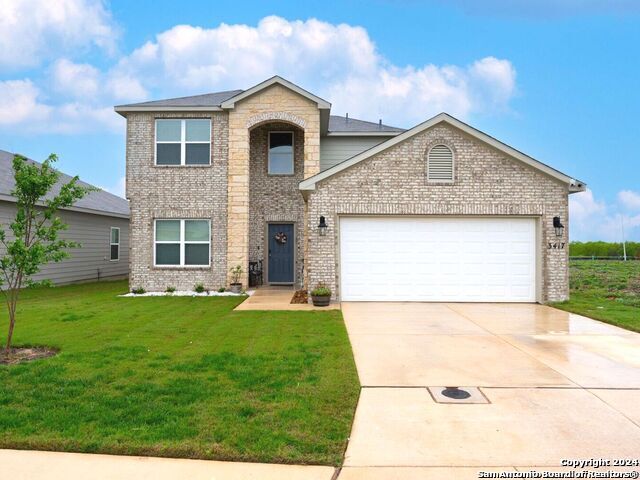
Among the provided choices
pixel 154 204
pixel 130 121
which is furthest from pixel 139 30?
pixel 154 204

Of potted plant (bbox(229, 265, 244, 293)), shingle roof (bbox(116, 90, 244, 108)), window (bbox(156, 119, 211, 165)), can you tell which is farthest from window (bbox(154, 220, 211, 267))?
shingle roof (bbox(116, 90, 244, 108))

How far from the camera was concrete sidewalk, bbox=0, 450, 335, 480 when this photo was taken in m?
3.23

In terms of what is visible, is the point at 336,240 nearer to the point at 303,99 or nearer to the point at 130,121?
the point at 303,99

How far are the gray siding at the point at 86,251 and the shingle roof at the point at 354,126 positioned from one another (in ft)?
38.3

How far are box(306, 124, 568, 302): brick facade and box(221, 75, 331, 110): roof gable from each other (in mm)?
3653

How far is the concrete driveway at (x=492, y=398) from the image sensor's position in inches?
139

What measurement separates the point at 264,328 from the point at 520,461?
5.76 meters

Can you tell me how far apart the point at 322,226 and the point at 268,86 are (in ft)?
18.5

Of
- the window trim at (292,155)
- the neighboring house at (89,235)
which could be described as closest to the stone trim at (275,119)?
the window trim at (292,155)

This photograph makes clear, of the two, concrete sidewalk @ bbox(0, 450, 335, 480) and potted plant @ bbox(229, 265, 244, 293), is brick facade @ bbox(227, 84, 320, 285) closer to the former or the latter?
potted plant @ bbox(229, 265, 244, 293)

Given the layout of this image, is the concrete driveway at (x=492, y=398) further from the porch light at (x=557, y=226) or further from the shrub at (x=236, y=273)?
the shrub at (x=236, y=273)

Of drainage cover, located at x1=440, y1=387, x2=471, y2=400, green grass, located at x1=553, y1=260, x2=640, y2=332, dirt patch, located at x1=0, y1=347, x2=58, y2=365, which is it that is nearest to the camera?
drainage cover, located at x1=440, y1=387, x2=471, y2=400

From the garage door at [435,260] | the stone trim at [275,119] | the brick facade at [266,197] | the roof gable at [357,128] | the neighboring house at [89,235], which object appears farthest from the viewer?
the neighboring house at [89,235]

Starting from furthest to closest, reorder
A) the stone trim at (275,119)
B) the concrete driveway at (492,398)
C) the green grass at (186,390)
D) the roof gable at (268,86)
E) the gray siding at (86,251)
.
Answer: the gray siding at (86,251) → the stone trim at (275,119) → the roof gable at (268,86) → the green grass at (186,390) → the concrete driveway at (492,398)
